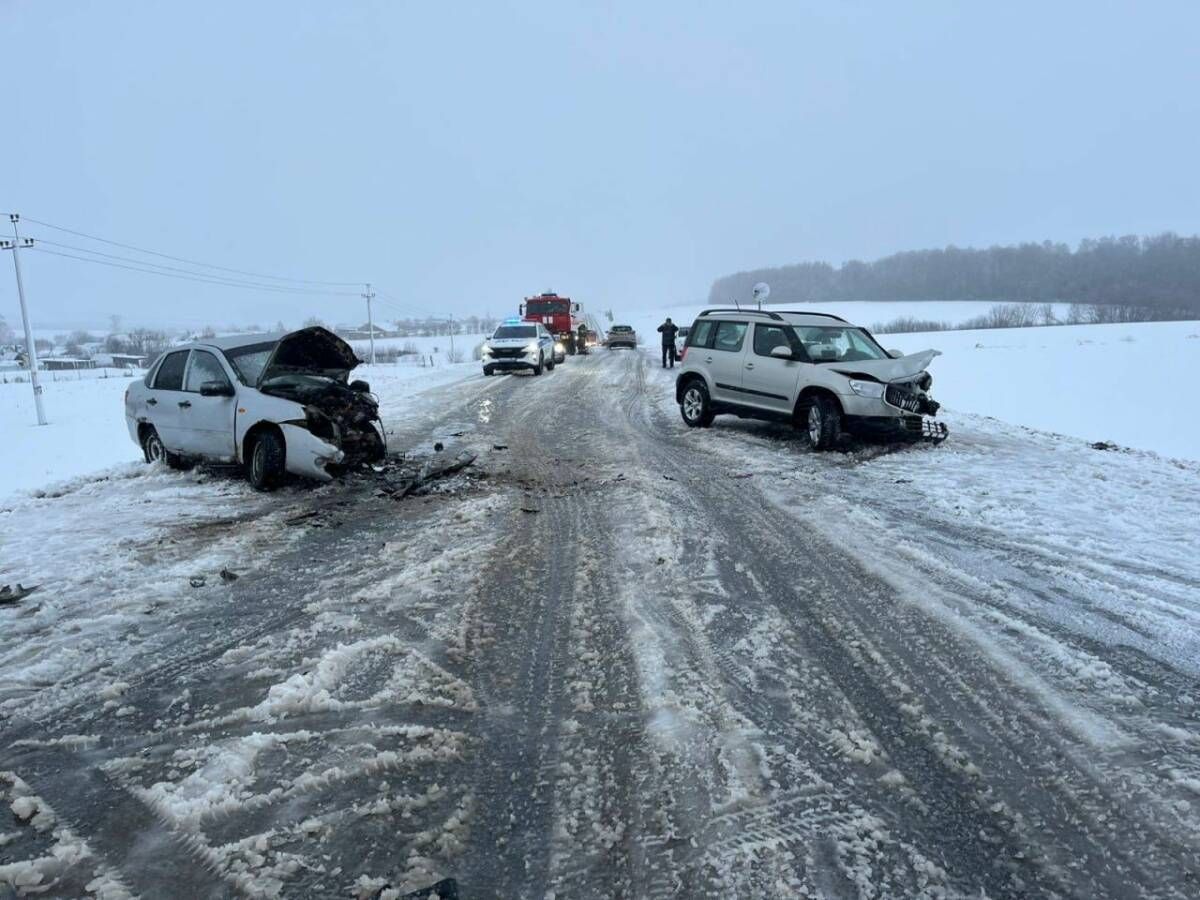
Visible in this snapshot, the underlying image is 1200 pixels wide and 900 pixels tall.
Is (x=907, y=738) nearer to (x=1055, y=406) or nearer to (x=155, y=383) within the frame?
(x=155, y=383)

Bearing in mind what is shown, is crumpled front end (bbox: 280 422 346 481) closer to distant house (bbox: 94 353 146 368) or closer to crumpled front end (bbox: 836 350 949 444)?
crumpled front end (bbox: 836 350 949 444)

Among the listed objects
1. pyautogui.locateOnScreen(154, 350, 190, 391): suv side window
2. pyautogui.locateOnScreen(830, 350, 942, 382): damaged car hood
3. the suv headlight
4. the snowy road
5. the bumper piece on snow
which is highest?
pyautogui.locateOnScreen(154, 350, 190, 391): suv side window

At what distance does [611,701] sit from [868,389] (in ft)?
23.3

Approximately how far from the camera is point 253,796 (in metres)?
2.50

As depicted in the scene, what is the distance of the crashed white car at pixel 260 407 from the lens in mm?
7262

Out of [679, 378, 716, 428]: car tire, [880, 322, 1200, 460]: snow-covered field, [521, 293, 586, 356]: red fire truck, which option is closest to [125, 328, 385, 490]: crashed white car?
[679, 378, 716, 428]: car tire

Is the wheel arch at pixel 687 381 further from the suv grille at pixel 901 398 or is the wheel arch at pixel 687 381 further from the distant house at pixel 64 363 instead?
the distant house at pixel 64 363

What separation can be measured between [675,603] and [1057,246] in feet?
437

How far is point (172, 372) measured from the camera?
8367 mm

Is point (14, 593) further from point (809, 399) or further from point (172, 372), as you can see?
point (809, 399)

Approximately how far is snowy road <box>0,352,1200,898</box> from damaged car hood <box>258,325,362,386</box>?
2.20 m

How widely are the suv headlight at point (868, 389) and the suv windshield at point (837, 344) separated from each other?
2.19 feet

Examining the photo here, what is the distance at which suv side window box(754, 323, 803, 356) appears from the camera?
995 centimetres

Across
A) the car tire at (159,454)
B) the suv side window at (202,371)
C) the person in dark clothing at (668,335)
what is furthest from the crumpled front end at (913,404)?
the person in dark clothing at (668,335)
